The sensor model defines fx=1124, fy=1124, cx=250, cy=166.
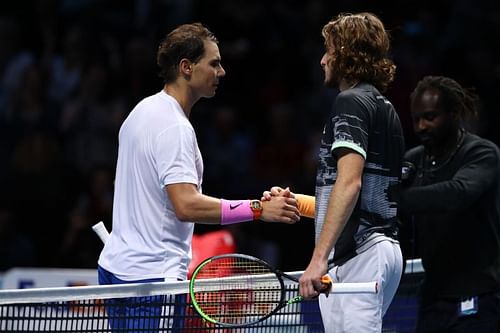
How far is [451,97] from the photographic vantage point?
574 centimetres

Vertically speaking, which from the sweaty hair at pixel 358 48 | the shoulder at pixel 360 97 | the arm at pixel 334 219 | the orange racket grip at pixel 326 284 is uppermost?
the sweaty hair at pixel 358 48

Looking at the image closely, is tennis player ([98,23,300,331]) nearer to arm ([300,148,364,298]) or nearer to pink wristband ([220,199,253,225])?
pink wristband ([220,199,253,225])

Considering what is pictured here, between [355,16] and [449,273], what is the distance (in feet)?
4.90

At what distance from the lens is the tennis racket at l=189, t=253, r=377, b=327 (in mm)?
4730

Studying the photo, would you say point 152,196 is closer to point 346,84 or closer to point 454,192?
point 346,84

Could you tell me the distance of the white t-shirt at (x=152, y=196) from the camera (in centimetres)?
486

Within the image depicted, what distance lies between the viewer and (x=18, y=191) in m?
9.95

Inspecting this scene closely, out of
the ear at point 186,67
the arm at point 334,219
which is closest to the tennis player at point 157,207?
the ear at point 186,67

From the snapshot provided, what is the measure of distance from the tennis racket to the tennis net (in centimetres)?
8

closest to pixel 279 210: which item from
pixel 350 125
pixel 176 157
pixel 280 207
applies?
pixel 280 207

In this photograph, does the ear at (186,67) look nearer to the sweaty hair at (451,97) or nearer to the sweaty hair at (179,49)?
the sweaty hair at (179,49)

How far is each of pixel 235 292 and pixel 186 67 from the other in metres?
1.07

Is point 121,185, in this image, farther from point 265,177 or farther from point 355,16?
point 265,177

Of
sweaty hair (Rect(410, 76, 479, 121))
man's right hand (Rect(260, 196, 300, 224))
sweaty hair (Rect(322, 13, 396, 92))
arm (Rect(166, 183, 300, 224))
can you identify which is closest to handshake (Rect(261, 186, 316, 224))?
man's right hand (Rect(260, 196, 300, 224))
